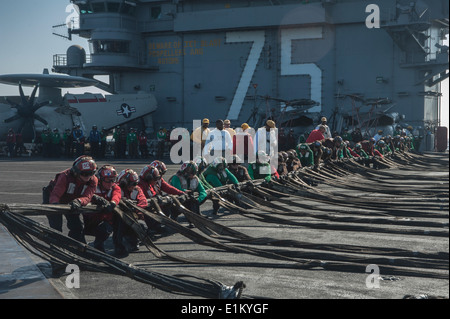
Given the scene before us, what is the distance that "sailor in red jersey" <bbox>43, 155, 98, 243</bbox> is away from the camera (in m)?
7.75

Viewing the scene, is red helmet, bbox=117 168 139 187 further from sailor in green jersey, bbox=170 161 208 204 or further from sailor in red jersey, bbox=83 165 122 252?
sailor in green jersey, bbox=170 161 208 204

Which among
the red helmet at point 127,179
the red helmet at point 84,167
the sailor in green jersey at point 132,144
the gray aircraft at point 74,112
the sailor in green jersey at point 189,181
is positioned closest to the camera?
the red helmet at point 84,167

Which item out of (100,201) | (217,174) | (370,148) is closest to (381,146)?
(370,148)

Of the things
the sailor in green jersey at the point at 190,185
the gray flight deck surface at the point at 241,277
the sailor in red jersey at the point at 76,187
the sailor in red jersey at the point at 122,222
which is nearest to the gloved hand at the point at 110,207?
the sailor in red jersey at the point at 76,187

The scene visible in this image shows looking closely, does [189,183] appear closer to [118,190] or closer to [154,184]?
[154,184]

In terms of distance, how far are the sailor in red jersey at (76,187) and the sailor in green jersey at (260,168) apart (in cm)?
623

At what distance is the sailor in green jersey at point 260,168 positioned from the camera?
13.6 m

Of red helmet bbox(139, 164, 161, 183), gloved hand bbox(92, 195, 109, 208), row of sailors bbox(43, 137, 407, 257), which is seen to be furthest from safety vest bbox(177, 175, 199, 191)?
gloved hand bbox(92, 195, 109, 208)

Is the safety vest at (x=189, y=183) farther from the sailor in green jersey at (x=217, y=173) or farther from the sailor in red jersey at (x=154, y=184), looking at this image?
the sailor in green jersey at (x=217, y=173)

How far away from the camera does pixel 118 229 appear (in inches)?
319

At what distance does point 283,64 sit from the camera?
38.5 meters

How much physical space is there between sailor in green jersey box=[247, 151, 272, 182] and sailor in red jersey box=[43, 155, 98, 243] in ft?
20.4

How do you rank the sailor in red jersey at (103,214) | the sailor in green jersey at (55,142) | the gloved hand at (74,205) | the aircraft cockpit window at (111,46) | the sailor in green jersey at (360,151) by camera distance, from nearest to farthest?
the gloved hand at (74,205) → the sailor in red jersey at (103,214) → the sailor in green jersey at (360,151) → the sailor in green jersey at (55,142) → the aircraft cockpit window at (111,46)
